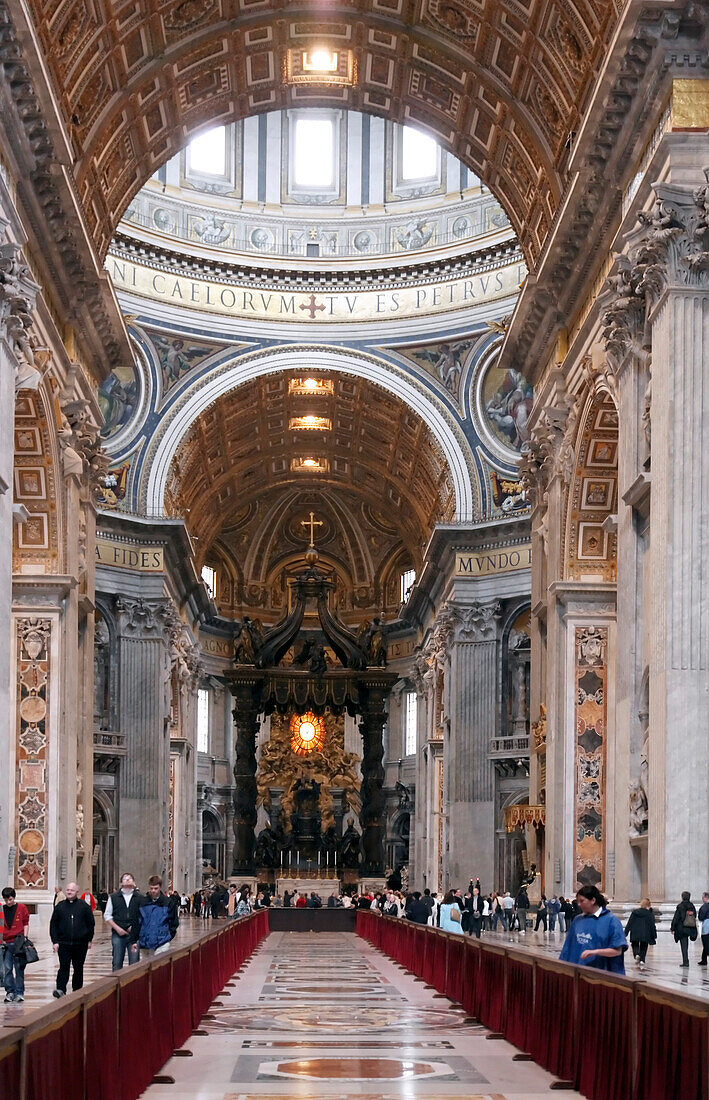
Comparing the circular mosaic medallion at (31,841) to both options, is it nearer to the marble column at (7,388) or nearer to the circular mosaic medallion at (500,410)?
the marble column at (7,388)

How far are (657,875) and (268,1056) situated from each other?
21.5 ft

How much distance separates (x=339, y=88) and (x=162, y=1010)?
20.7m

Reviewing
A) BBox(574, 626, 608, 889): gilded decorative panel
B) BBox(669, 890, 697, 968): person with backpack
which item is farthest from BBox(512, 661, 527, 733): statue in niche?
BBox(669, 890, 697, 968): person with backpack

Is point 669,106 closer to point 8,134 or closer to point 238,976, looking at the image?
point 8,134

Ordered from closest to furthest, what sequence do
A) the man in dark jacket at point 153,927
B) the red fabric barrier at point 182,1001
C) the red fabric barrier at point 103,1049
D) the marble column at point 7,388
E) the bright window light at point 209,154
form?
1. the red fabric barrier at point 103,1049
2. the red fabric barrier at point 182,1001
3. the man in dark jacket at point 153,927
4. the marble column at point 7,388
5. the bright window light at point 209,154

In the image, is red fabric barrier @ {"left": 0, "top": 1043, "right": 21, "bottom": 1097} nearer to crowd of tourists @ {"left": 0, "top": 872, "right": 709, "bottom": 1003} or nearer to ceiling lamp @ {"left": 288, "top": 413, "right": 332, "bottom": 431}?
crowd of tourists @ {"left": 0, "top": 872, "right": 709, "bottom": 1003}

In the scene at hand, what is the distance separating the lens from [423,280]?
140ft

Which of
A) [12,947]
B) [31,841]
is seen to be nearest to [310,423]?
[31,841]

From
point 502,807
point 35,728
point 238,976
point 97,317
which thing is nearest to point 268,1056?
point 238,976

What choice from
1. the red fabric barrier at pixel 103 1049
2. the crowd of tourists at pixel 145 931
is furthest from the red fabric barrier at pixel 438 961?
the red fabric barrier at pixel 103 1049

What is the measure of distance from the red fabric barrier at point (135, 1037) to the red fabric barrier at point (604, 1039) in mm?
2432

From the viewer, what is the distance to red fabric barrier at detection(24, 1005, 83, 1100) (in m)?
5.89

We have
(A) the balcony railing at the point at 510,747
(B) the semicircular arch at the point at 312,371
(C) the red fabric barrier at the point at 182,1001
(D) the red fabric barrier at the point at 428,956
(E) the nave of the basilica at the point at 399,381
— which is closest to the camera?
(C) the red fabric barrier at the point at 182,1001

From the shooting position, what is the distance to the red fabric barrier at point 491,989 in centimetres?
1211
